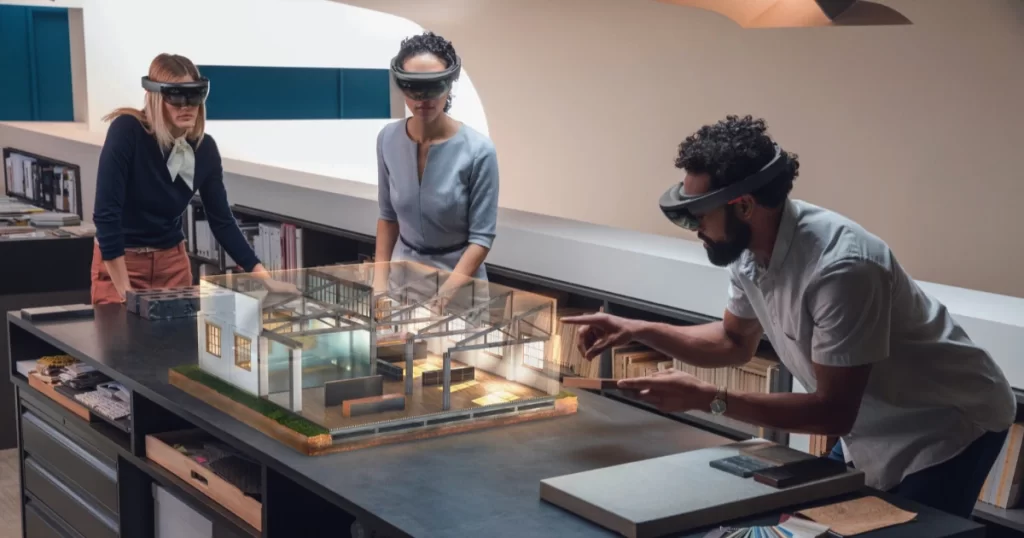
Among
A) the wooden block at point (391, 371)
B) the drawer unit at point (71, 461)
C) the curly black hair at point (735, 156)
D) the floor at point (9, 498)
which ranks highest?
the curly black hair at point (735, 156)

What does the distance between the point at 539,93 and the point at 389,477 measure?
6.09 meters

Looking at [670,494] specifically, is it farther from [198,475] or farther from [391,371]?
[198,475]

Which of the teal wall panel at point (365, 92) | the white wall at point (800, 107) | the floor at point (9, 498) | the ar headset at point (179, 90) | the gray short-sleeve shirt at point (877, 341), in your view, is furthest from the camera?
the teal wall panel at point (365, 92)

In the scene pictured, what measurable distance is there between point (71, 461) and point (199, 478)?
83 cm

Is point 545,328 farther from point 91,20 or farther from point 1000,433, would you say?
point 91,20

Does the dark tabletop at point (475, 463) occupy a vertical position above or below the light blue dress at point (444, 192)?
below

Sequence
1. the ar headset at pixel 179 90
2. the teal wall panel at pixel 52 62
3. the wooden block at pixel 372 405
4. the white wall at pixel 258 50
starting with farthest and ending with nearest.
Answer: the teal wall panel at pixel 52 62
the white wall at pixel 258 50
the ar headset at pixel 179 90
the wooden block at pixel 372 405

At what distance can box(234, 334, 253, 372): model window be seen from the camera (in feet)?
8.31

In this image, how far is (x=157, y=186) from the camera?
373cm

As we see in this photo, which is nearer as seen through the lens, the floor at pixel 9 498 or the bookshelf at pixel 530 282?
the bookshelf at pixel 530 282

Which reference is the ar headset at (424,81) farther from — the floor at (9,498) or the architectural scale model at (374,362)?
the floor at (9,498)

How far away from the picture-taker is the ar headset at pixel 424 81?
3342 millimetres

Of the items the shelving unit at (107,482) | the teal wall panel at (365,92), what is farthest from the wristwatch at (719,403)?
the teal wall panel at (365,92)

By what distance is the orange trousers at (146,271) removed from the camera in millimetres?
3842
